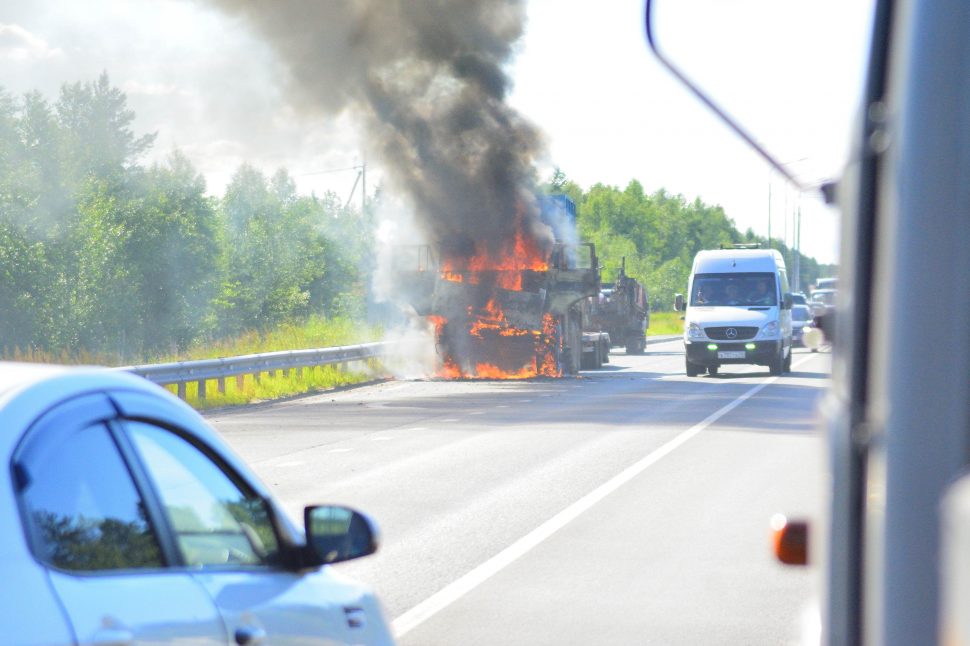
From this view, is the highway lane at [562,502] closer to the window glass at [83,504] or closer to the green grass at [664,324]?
the window glass at [83,504]

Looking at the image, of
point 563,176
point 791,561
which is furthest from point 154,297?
point 791,561

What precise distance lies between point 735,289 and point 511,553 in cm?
2505

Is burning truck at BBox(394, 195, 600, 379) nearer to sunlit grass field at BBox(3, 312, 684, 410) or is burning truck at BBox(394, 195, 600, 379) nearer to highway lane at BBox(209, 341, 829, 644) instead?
sunlit grass field at BBox(3, 312, 684, 410)

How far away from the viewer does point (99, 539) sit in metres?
3.00

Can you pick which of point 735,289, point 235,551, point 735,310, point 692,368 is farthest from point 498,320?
point 235,551

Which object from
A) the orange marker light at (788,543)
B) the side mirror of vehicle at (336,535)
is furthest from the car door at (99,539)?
the orange marker light at (788,543)

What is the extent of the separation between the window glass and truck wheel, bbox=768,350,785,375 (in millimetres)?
31899

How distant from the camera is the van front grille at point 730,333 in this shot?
110 feet

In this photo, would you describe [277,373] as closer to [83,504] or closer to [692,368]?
[692,368]

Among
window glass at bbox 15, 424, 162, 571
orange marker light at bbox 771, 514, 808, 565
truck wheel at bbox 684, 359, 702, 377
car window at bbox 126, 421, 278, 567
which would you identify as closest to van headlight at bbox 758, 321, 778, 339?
truck wheel at bbox 684, 359, 702, 377

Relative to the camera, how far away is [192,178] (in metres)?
104

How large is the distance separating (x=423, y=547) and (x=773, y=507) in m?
3.28

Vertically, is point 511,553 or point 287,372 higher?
point 287,372

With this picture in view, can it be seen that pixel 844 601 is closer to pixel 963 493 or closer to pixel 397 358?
pixel 963 493
